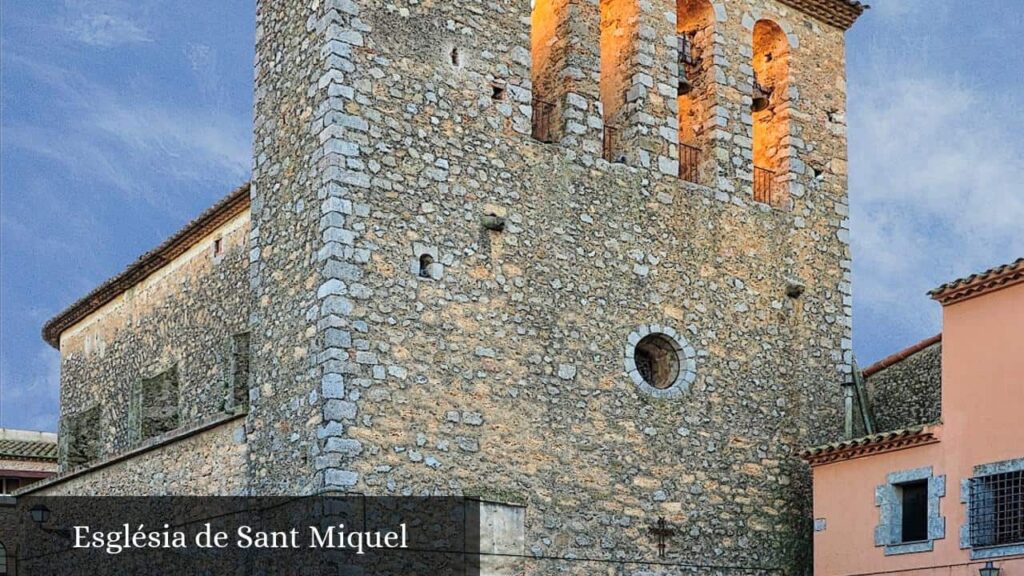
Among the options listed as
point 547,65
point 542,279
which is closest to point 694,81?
point 547,65

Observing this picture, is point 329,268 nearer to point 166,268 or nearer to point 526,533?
point 526,533

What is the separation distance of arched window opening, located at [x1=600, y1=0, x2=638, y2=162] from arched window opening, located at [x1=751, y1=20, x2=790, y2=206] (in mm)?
1896

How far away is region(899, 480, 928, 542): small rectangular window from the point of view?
14945 mm

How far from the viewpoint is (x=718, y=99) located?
17172mm

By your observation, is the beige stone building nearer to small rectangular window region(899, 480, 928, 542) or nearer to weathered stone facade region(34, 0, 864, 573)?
weathered stone facade region(34, 0, 864, 573)

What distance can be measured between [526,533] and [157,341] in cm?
777

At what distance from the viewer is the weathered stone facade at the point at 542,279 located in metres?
14.1

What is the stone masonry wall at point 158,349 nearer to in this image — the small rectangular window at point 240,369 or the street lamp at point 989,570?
the small rectangular window at point 240,369

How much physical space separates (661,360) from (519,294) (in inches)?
82.6

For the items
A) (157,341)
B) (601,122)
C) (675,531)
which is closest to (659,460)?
(675,531)

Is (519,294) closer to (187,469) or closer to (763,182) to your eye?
(187,469)
